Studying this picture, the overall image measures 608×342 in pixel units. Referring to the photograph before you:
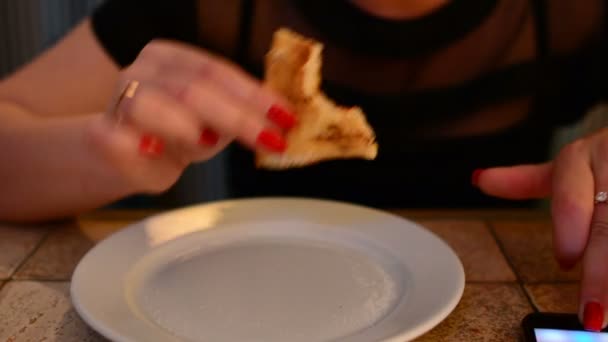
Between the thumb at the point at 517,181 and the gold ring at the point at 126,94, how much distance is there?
0.35 meters

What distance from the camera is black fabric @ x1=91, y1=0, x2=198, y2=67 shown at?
36.3 inches

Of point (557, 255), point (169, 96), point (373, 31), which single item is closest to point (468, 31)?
→ point (373, 31)

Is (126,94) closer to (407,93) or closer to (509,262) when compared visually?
(509,262)

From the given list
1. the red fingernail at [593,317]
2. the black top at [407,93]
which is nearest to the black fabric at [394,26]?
the black top at [407,93]

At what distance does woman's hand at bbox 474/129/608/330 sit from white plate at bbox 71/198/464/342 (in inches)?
3.8

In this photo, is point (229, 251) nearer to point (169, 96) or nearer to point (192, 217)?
point (192, 217)

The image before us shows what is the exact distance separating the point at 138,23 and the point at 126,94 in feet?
1.52

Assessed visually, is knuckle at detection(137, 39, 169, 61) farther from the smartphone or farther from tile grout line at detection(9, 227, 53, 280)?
the smartphone

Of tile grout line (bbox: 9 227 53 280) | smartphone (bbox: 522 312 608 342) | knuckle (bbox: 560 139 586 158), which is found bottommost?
tile grout line (bbox: 9 227 53 280)

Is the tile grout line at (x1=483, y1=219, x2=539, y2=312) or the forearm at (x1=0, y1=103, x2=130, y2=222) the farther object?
the forearm at (x1=0, y1=103, x2=130, y2=222)

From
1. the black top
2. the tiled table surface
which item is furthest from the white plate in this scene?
the black top

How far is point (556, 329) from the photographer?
488mm

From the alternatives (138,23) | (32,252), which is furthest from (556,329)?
(138,23)

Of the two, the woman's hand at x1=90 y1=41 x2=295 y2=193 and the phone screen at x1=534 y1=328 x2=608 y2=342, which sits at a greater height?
the woman's hand at x1=90 y1=41 x2=295 y2=193
